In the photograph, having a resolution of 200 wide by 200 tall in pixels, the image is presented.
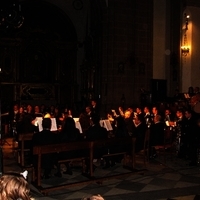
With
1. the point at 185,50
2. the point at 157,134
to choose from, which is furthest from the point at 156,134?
the point at 185,50

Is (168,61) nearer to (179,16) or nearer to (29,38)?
(179,16)

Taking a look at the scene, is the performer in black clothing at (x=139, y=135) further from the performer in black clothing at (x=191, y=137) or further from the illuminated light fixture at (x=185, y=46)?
the illuminated light fixture at (x=185, y=46)

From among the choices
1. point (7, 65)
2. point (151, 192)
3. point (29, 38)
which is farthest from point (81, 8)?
point (151, 192)

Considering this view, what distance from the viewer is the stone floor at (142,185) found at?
26.4 feet

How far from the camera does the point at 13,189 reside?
250 centimetres

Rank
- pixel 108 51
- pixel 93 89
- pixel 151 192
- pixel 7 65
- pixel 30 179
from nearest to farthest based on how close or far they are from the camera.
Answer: pixel 151 192
pixel 30 179
pixel 108 51
pixel 93 89
pixel 7 65

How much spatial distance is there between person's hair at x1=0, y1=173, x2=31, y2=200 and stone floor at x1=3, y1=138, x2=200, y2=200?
5297 mm

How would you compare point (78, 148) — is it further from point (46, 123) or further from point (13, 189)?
point (13, 189)

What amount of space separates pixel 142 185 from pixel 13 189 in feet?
22.3

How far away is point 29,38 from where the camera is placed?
2441cm

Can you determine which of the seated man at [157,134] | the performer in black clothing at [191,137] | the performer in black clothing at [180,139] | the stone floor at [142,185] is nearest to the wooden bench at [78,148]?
the stone floor at [142,185]

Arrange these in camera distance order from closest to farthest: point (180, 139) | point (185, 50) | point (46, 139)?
1. point (46, 139)
2. point (180, 139)
3. point (185, 50)

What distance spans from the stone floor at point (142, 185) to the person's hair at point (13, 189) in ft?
17.4

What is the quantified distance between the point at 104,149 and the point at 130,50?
36.0ft
